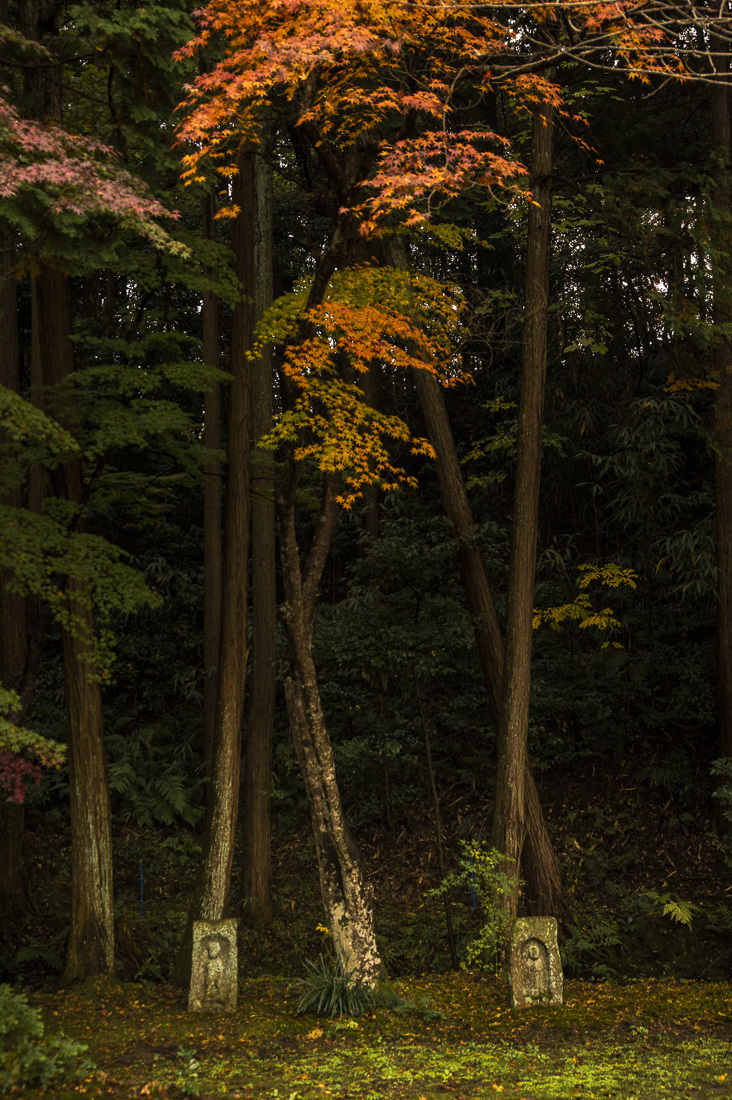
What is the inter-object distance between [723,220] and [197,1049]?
963 centimetres

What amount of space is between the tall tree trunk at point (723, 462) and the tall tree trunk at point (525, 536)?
225 cm

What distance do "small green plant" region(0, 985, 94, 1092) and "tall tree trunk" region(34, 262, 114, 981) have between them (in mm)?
3968

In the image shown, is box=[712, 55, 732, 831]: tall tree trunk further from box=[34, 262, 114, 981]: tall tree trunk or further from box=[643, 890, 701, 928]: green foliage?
box=[34, 262, 114, 981]: tall tree trunk

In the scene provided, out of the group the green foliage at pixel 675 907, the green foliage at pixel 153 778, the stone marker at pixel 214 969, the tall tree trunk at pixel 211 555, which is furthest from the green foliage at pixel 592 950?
the green foliage at pixel 153 778

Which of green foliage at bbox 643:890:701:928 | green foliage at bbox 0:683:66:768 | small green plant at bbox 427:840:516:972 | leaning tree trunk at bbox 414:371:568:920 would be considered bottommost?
green foliage at bbox 643:890:701:928

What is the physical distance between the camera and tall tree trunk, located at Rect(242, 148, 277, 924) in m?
11.2

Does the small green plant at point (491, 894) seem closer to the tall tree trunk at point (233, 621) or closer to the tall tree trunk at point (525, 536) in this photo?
the tall tree trunk at point (525, 536)

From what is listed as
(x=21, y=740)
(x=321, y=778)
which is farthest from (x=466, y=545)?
(x=21, y=740)

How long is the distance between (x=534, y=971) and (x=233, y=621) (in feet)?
16.5

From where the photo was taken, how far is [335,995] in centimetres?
721

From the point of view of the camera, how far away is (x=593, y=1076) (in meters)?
5.30

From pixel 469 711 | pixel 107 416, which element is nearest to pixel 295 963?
pixel 469 711

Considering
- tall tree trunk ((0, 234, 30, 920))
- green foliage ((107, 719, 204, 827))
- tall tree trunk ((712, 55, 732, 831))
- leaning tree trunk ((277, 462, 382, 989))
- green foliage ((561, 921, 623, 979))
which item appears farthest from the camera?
green foliage ((107, 719, 204, 827))

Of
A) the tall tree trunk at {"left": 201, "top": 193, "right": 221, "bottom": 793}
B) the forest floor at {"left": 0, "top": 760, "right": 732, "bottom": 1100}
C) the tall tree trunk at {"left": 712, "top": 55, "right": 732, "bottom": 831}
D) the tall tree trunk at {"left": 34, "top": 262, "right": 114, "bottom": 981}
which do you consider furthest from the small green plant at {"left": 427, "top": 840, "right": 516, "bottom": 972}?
the tall tree trunk at {"left": 201, "top": 193, "right": 221, "bottom": 793}
